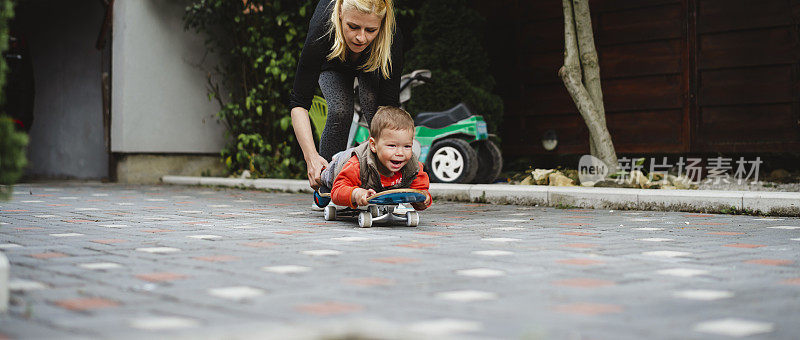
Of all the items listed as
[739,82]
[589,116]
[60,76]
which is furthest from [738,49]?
[60,76]

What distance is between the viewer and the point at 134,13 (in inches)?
363

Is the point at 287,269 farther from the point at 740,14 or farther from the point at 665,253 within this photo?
the point at 740,14

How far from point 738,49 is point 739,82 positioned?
31 centimetres

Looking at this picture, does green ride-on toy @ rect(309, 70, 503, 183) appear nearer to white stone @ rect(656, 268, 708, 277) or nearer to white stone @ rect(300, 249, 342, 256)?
white stone @ rect(300, 249, 342, 256)

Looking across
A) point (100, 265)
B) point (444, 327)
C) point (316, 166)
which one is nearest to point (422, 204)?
point (316, 166)

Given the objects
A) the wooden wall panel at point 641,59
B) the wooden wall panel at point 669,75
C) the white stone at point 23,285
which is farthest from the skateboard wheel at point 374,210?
the wooden wall panel at point 641,59

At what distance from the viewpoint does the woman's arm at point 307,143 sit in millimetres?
4629

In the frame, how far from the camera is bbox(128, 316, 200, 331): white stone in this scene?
1.87 m

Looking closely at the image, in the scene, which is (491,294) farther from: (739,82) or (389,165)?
(739,82)

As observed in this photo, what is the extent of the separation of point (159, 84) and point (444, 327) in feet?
26.8

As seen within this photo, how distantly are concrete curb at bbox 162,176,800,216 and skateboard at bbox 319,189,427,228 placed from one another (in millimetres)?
1895

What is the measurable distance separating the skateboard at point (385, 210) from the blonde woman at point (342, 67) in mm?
214

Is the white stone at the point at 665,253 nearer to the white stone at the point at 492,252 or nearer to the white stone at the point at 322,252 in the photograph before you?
the white stone at the point at 492,252

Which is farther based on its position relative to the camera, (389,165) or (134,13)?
(134,13)
